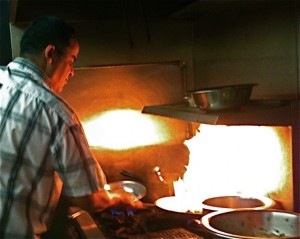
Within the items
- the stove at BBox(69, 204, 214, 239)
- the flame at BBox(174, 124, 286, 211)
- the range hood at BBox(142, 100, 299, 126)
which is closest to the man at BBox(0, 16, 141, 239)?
the stove at BBox(69, 204, 214, 239)

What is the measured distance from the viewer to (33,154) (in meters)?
1.22

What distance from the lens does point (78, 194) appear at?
1.27m

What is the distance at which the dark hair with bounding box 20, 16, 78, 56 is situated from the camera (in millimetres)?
1347

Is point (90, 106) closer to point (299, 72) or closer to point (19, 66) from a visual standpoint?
point (19, 66)

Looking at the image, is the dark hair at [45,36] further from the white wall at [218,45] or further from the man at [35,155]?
the white wall at [218,45]

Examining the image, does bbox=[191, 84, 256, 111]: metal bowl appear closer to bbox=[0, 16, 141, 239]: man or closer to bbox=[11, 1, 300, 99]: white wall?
bbox=[11, 1, 300, 99]: white wall

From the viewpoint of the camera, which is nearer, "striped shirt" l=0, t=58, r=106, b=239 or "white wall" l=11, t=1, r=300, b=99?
"striped shirt" l=0, t=58, r=106, b=239

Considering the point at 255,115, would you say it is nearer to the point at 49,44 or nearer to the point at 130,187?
the point at 49,44

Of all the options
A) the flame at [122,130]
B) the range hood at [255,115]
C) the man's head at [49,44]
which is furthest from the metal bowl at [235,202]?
the man's head at [49,44]

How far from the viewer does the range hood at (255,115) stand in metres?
1.16

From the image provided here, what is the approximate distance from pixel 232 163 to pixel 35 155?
0.85 m

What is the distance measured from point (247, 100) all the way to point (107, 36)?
0.93 meters

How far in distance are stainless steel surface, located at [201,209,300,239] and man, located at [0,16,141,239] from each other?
1.22 ft

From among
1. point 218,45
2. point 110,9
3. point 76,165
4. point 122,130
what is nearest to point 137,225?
point 76,165
